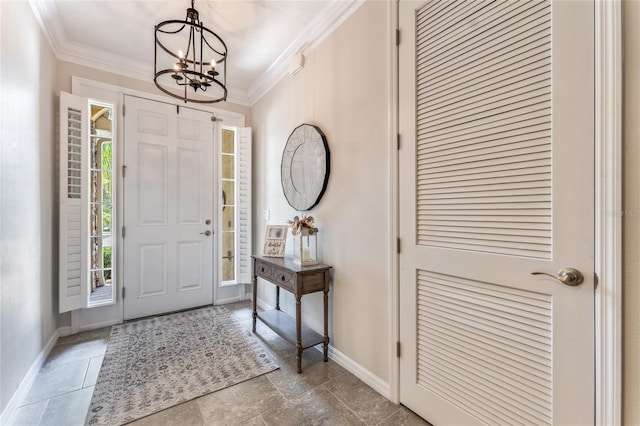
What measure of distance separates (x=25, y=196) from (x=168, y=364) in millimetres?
1578

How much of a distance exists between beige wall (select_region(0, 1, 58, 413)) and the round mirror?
193cm

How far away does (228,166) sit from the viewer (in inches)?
146

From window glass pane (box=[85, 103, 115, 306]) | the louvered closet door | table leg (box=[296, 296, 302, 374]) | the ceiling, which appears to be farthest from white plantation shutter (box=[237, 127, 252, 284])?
the louvered closet door

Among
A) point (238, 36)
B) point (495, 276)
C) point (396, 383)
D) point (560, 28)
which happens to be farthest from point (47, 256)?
point (560, 28)

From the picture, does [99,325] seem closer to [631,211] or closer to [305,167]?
[305,167]

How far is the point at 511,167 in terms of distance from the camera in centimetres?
125

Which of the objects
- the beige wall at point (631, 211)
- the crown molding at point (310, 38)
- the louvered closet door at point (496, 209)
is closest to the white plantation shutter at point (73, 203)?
the crown molding at point (310, 38)

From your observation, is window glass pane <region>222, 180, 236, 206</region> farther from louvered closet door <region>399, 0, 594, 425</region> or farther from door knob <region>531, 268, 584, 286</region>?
door knob <region>531, 268, 584, 286</region>

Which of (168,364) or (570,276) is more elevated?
(570,276)

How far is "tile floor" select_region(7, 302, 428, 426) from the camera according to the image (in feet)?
5.32

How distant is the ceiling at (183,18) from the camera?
219cm

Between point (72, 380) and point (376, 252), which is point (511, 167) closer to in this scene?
point (376, 252)

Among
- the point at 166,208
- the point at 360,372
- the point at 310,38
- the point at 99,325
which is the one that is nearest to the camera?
the point at 360,372

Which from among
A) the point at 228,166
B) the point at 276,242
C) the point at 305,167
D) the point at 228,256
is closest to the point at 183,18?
the point at 305,167
